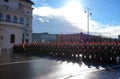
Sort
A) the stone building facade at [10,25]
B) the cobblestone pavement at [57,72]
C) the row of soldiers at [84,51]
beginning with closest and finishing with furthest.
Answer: the cobblestone pavement at [57,72] → the row of soldiers at [84,51] → the stone building facade at [10,25]

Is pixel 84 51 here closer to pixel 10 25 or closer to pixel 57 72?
pixel 57 72

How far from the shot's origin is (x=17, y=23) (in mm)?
47938

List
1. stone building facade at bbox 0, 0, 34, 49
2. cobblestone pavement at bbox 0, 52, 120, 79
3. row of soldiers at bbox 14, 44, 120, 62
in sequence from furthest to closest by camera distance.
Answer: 1. stone building facade at bbox 0, 0, 34, 49
2. row of soldiers at bbox 14, 44, 120, 62
3. cobblestone pavement at bbox 0, 52, 120, 79

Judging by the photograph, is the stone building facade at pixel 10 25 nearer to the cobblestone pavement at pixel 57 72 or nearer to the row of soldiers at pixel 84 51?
the row of soldiers at pixel 84 51

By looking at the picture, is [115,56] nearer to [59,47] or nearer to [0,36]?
[59,47]

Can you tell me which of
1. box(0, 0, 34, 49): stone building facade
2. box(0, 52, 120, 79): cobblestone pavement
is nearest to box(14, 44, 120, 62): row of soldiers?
box(0, 52, 120, 79): cobblestone pavement

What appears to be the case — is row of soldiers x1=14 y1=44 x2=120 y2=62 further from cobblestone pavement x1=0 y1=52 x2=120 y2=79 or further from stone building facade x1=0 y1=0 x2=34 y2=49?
stone building facade x1=0 y1=0 x2=34 y2=49

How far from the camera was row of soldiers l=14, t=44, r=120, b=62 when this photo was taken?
58.3 ft

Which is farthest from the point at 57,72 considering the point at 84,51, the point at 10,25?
the point at 10,25

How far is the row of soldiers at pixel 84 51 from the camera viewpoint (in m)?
17.8

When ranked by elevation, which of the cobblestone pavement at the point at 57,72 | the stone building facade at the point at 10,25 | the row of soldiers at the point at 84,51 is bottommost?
the cobblestone pavement at the point at 57,72

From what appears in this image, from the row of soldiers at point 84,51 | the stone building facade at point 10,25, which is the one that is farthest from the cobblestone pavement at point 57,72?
the stone building facade at point 10,25

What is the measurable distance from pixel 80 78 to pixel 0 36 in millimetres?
36567

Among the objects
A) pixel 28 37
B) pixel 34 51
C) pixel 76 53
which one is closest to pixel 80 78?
pixel 76 53
